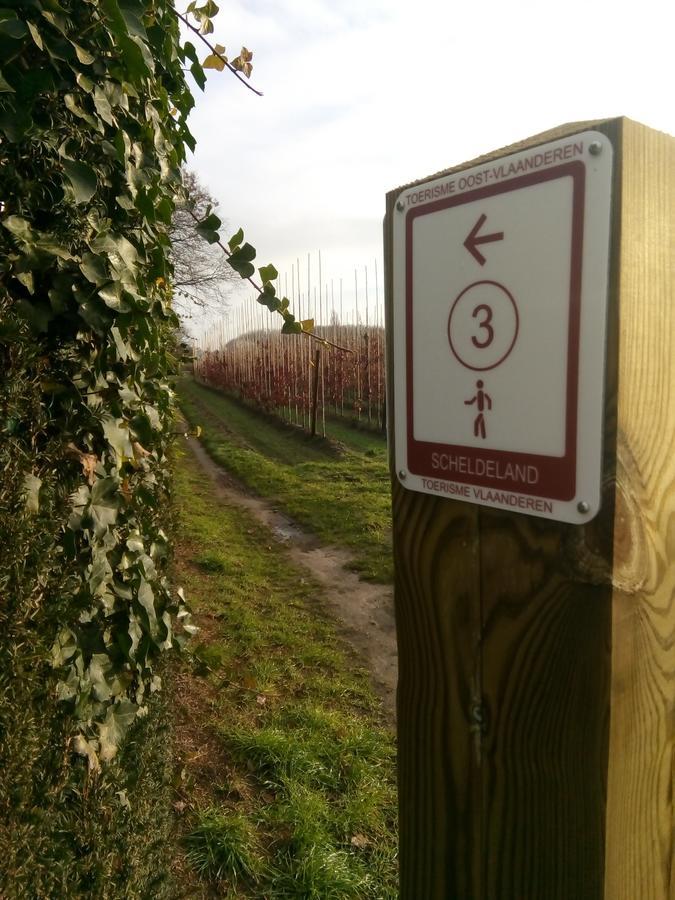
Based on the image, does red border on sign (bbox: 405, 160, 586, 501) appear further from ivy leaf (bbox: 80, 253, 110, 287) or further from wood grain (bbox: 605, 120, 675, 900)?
ivy leaf (bbox: 80, 253, 110, 287)

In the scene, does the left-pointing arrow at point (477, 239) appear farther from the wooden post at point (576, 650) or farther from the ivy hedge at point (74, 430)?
the ivy hedge at point (74, 430)

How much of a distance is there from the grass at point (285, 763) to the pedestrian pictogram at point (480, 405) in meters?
2.33

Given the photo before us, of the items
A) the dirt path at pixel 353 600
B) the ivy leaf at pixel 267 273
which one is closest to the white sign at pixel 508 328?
the ivy leaf at pixel 267 273

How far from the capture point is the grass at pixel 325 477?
24.5 feet

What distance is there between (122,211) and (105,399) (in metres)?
0.50

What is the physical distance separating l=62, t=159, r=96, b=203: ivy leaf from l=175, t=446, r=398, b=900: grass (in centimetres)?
213

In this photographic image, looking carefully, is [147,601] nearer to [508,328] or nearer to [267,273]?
[267,273]

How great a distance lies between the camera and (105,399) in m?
1.58

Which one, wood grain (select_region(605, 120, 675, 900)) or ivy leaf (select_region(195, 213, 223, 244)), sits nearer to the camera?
wood grain (select_region(605, 120, 675, 900))

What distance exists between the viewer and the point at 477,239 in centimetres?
87

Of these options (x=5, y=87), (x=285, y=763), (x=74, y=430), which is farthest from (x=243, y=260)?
(x=285, y=763)

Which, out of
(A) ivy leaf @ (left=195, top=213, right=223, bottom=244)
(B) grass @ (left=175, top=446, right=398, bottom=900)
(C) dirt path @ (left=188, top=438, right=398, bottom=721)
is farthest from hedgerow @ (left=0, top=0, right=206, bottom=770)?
(C) dirt path @ (left=188, top=438, right=398, bottom=721)

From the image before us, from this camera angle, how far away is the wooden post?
0.76 m

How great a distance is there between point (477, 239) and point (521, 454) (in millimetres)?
309
